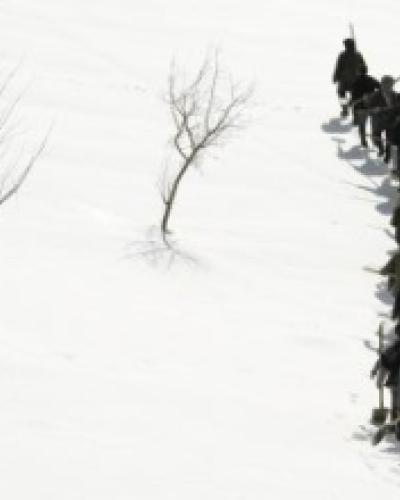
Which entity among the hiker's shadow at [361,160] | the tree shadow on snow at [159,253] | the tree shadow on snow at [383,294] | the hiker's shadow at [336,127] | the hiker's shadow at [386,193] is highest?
the hiker's shadow at [336,127]

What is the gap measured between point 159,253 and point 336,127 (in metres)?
7.53

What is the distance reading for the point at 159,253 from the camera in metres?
13.4

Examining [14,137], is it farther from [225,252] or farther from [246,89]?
[246,89]

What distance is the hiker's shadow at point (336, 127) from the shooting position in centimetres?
1978

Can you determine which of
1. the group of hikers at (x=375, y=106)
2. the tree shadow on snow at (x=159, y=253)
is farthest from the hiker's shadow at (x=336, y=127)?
the tree shadow on snow at (x=159, y=253)

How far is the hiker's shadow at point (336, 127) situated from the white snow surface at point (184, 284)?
0.05m

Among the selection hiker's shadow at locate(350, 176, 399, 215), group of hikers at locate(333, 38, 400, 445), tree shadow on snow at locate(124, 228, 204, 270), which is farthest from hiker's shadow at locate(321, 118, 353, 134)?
tree shadow on snow at locate(124, 228, 204, 270)

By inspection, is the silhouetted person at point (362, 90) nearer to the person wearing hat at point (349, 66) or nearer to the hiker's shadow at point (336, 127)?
the person wearing hat at point (349, 66)

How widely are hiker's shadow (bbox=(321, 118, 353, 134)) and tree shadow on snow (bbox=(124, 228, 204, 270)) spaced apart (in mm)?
6859

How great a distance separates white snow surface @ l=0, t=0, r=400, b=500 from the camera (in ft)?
25.6

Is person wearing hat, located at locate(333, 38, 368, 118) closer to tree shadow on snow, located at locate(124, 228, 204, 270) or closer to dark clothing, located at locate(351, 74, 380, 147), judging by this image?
dark clothing, located at locate(351, 74, 380, 147)

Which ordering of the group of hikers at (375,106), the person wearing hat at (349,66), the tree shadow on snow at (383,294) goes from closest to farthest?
the tree shadow on snow at (383,294)
the group of hikers at (375,106)
the person wearing hat at (349,66)

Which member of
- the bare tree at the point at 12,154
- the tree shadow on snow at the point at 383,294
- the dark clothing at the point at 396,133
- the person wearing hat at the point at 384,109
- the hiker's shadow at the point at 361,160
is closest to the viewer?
the tree shadow on snow at the point at 383,294

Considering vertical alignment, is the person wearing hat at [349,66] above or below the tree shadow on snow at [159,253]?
above
